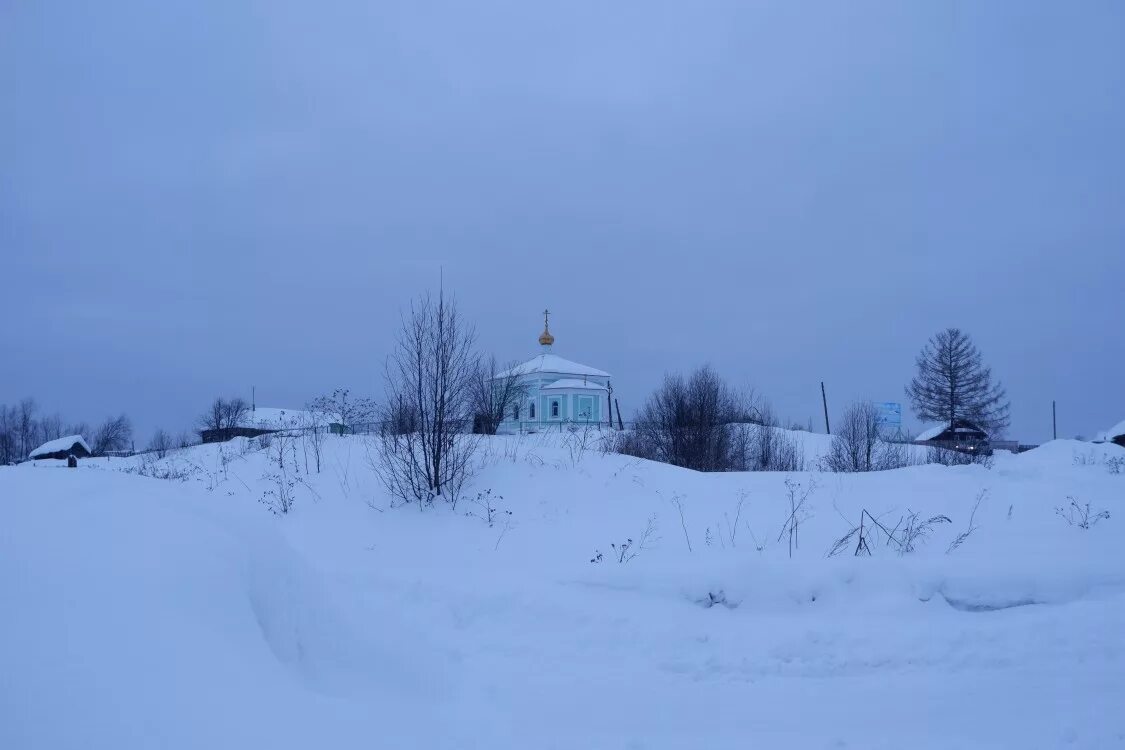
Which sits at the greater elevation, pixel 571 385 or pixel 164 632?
pixel 571 385

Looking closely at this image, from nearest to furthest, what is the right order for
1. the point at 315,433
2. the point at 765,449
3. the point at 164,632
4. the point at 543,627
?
the point at 164,632 → the point at 543,627 → the point at 315,433 → the point at 765,449

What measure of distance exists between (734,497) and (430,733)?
28.2ft

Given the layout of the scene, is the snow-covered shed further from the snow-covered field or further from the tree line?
the snow-covered field

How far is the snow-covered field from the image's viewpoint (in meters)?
3.10

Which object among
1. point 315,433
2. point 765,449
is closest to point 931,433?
point 765,449

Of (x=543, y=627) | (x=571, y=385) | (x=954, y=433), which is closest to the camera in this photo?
(x=543, y=627)

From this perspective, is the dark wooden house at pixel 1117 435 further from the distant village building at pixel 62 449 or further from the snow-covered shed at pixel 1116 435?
the distant village building at pixel 62 449

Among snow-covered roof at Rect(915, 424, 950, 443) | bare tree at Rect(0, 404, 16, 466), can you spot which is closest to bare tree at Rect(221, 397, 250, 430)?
bare tree at Rect(0, 404, 16, 466)

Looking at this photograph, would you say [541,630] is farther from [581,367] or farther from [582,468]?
[581,367]

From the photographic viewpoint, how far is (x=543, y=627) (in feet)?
22.4

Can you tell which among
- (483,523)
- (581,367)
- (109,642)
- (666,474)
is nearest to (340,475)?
(483,523)

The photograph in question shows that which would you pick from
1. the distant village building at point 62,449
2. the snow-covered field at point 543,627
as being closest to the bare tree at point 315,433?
the snow-covered field at point 543,627

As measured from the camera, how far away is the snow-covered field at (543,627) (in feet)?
10.2

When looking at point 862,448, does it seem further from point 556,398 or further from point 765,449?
point 556,398
